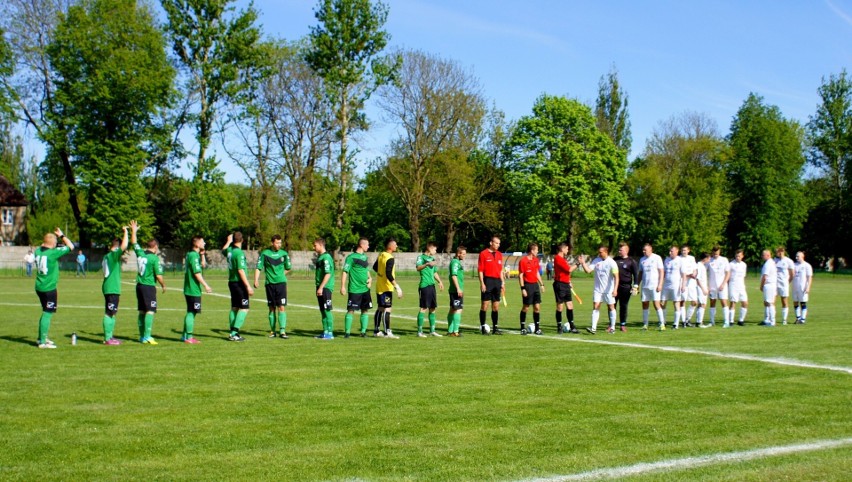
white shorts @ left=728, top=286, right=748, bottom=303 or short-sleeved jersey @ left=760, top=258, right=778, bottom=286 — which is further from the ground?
short-sleeved jersey @ left=760, top=258, right=778, bottom=286

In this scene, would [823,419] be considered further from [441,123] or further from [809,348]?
[441,123]

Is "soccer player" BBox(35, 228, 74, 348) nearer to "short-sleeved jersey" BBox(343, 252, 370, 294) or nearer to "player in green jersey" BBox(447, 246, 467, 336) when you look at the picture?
"short-sleeved jersey" BBox(343, 252, 370, 294)

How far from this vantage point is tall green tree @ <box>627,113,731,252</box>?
236 ft

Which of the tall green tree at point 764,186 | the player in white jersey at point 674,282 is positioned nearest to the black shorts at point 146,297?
the player in white jersey at point 674,282

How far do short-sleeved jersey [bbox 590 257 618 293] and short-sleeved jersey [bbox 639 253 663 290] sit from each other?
1.59 meters

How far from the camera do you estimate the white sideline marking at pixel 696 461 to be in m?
5.88

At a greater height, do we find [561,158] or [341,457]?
[561,158]

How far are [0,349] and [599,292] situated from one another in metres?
12.2

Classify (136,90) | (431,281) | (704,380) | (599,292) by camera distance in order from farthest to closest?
(136,90), (599,292), (431,281), (704,380)

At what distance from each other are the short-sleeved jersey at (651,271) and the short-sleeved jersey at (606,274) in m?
1.59

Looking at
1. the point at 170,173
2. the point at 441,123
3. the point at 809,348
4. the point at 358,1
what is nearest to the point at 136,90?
the point at 170,173

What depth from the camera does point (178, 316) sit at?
20125 millimetres

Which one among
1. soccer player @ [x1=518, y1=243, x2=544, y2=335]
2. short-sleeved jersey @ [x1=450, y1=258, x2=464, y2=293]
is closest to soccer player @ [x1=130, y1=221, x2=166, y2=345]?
short-sleeved jersey @ [x1=450, y1=258, x2=464, y2=293]

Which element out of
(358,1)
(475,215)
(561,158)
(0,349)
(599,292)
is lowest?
(0,349)
